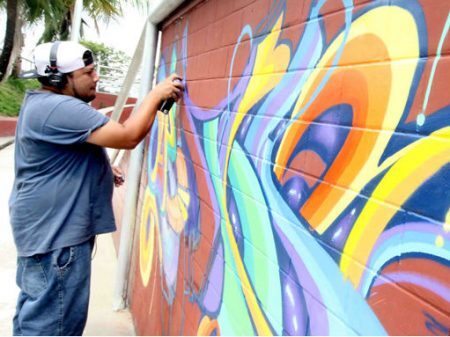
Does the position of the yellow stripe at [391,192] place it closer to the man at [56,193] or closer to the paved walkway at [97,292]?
the man at [56,193]

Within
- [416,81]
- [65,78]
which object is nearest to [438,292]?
[416,81]

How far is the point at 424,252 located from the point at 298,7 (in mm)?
949

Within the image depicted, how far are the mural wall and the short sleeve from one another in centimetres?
52

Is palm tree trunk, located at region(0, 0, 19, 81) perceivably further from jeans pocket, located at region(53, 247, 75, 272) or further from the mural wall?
jeans pocket, located at region(53, 247, 75, 272)

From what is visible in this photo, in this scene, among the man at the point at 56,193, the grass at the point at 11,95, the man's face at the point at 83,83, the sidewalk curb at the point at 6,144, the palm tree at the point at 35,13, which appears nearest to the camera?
the man at the point at 56,193

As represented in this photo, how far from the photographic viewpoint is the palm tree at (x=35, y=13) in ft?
51.1

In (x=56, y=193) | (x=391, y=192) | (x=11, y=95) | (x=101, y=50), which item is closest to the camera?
(x=391, y=192)

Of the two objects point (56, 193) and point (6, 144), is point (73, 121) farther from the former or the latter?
point (6, 144)

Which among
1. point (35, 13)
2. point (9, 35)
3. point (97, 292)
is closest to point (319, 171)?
point (97, 292)

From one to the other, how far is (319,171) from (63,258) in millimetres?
1751

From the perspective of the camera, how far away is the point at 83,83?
9.27 feet

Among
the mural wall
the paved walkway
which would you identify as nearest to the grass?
the paved walkway

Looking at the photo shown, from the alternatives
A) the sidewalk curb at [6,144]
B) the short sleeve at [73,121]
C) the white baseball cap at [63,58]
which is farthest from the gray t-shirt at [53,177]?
the sidewalk curb at [6,144]

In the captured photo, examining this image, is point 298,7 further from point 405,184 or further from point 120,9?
point 120,9
